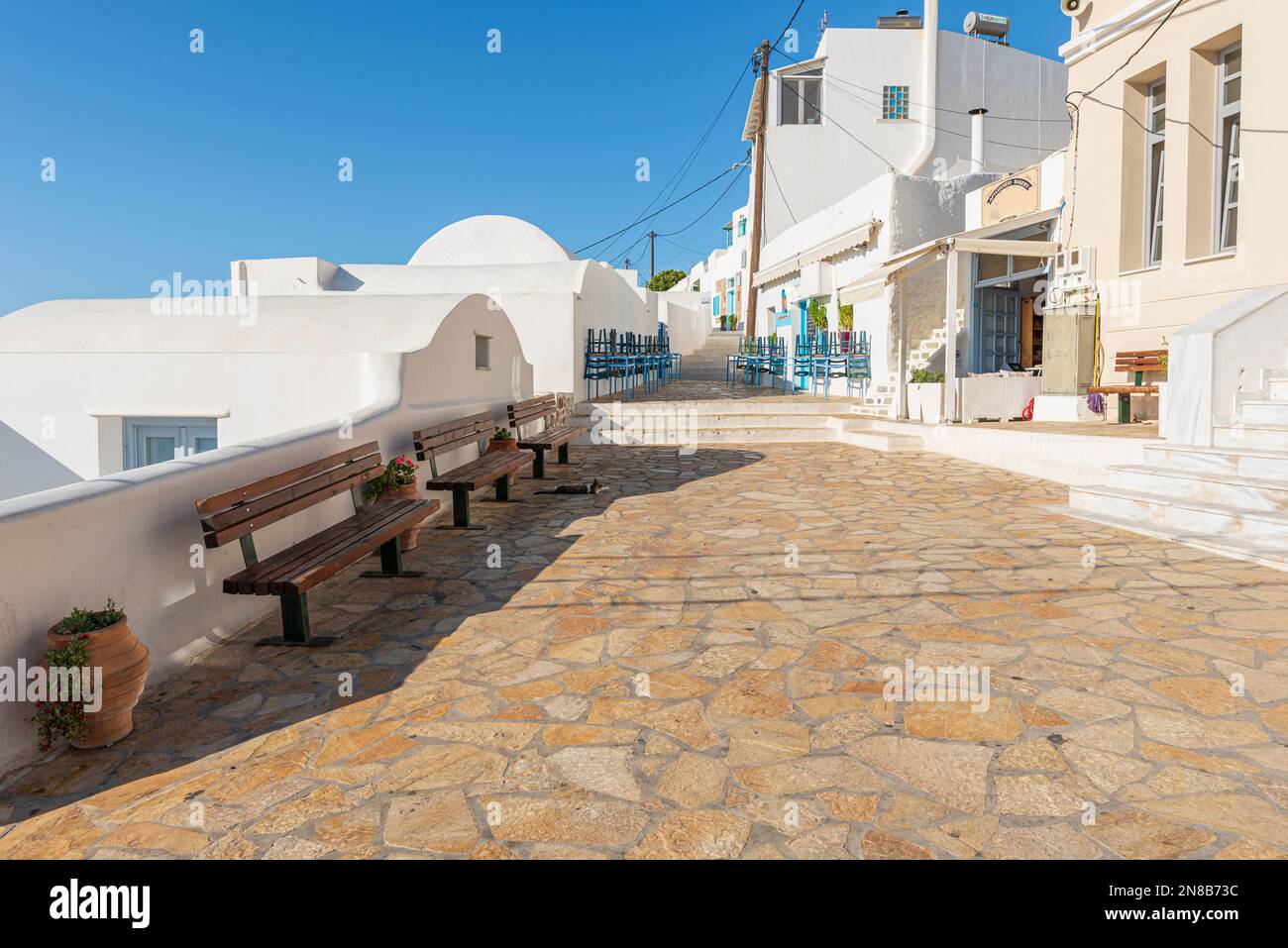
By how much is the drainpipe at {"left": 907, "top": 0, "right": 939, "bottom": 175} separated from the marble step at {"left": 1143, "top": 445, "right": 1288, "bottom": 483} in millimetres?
21499

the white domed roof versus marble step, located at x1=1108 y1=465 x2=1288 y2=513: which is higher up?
the white domed roof

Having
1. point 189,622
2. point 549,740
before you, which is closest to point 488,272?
point 189,622

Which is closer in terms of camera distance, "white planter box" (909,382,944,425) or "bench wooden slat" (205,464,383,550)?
"bench wooden slat" (205,464,383,550)

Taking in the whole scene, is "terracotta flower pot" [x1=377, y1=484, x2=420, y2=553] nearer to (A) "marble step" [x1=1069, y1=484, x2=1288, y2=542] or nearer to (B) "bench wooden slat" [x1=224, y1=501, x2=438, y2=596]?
(B) "bench wooden slat" [x1=224, y1=501, x2=438, y2=596]

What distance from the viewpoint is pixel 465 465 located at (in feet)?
27.1

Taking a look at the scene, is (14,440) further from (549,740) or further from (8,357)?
(549,740)

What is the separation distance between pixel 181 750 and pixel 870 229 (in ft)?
54.8

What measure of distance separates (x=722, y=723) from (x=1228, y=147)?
10.5 meters

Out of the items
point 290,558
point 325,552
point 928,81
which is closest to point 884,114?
point 928,81

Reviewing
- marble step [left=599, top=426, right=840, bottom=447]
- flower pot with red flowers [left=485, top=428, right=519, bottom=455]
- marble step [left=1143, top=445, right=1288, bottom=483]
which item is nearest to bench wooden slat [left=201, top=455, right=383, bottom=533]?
flower pot with red flowers [left=485, top=428, right=519, bottom=455]

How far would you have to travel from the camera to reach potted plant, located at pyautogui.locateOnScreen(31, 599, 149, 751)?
305cm

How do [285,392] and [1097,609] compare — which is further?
[285,392]

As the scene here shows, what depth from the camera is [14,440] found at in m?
8.92

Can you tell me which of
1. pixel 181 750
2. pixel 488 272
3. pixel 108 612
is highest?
pixel 488 272
